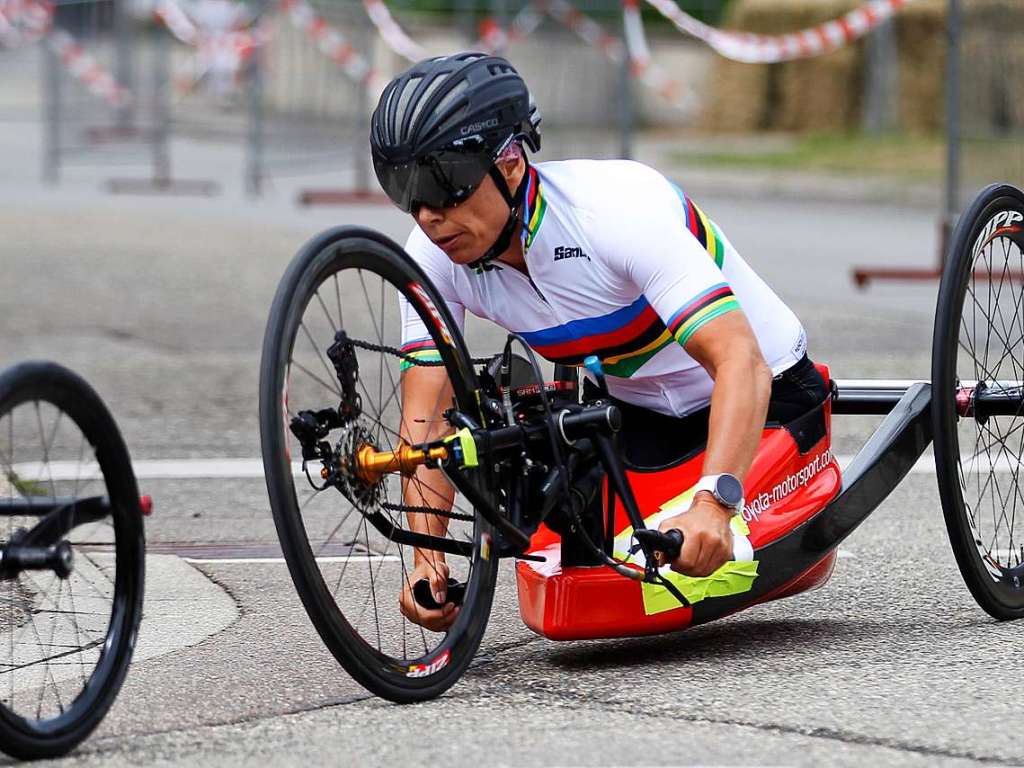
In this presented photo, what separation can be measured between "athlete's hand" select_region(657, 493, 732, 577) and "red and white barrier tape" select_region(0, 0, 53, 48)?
16.5 m

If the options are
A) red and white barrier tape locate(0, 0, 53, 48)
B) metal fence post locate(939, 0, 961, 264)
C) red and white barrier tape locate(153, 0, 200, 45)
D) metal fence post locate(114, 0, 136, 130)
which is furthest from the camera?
red and white barrier tape locate(153, 0, 200, 45)

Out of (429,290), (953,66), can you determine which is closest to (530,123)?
(429,290)

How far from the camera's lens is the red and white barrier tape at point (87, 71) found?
798 inches

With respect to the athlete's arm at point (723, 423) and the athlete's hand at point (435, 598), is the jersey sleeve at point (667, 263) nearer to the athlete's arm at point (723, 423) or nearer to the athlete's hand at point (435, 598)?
the athlete's arm at point (723, 423)

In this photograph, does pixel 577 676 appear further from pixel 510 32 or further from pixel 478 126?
pixel 510 32

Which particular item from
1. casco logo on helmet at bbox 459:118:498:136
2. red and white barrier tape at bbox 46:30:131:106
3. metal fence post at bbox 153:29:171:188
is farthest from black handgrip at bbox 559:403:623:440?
→ red and white barrier tape at bbox 46:30:131:106

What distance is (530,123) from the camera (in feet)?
13.5

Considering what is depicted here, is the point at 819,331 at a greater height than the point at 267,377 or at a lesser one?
lesser

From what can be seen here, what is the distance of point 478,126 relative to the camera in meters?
3.98

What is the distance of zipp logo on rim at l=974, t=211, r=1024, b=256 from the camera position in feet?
14.9

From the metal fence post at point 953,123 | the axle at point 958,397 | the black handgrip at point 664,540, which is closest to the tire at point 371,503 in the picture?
the black handgrip at point 664,540

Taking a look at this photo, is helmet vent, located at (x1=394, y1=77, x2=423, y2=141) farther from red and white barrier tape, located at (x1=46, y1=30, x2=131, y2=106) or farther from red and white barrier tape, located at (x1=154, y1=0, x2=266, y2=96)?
red and white barrier tape, located at (x1=46, y1=30, x2=131, y2=106)

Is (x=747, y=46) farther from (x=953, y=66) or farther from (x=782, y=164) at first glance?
(x=953, y=66)

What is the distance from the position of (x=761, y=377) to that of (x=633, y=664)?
65cm
